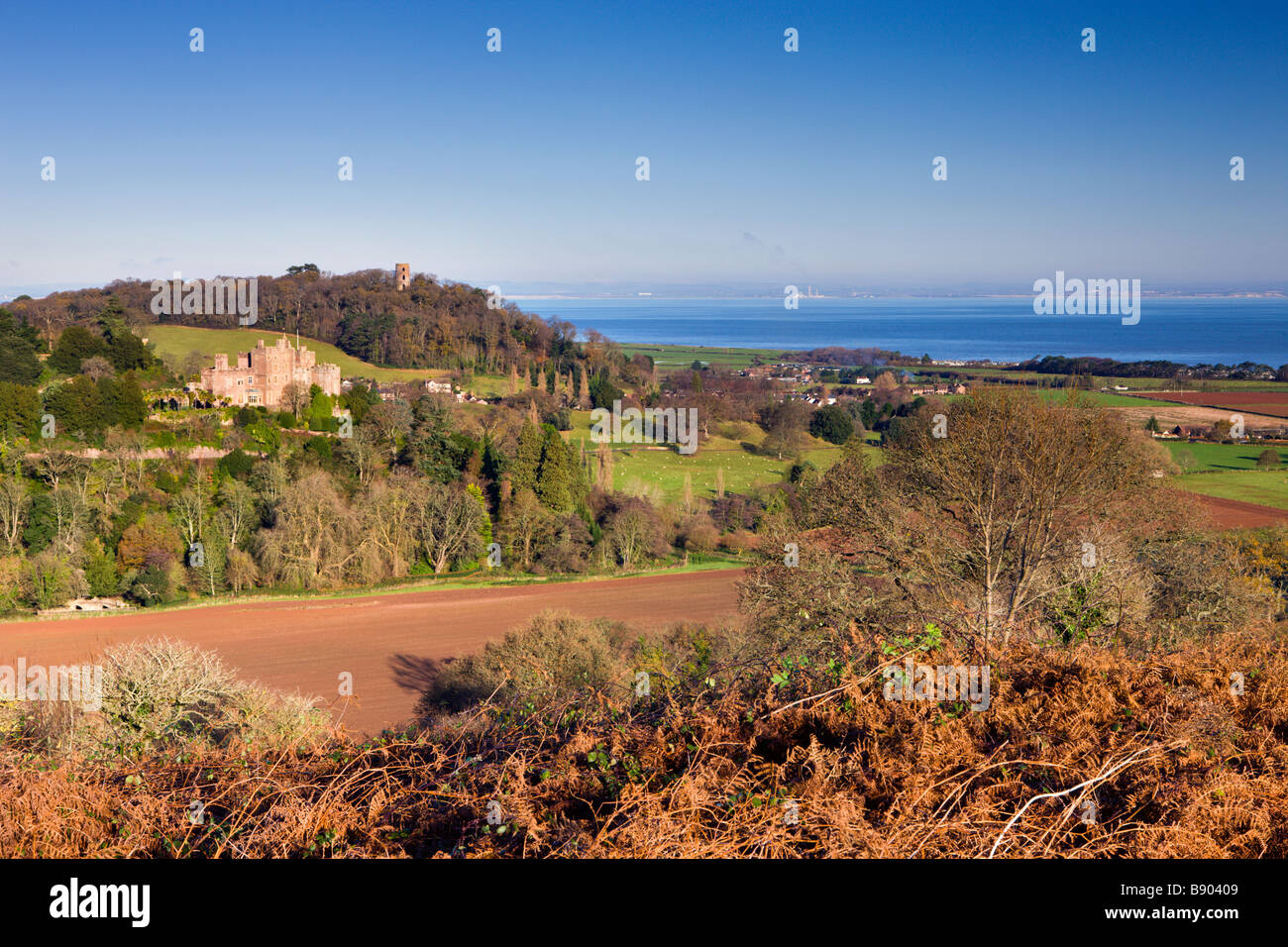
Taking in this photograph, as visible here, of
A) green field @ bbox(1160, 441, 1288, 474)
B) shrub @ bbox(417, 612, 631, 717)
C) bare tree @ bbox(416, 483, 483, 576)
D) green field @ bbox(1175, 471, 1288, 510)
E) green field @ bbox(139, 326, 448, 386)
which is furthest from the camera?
green field @ bbox(139, 326, 448, 386)

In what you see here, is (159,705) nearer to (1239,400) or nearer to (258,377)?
(258,377)

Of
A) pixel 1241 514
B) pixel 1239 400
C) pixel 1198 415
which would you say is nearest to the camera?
pixel 1241 514

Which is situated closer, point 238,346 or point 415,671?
point 415,671

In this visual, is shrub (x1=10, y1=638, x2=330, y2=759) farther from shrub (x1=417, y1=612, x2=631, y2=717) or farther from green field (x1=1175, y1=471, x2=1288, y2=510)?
green field (x1=1175, y1=471, x2=1288, y2=510)

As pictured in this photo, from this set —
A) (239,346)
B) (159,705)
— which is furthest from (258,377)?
(159,705)

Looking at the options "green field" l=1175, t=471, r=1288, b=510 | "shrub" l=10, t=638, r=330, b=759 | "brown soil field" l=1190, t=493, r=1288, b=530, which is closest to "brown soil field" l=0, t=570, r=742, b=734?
"shrub" l=10, t=638, r=330, b=759
